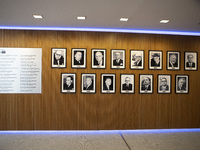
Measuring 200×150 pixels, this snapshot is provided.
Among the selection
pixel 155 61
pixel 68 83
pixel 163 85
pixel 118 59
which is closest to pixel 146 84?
pixel 163 85

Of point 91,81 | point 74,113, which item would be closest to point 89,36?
point 91,81

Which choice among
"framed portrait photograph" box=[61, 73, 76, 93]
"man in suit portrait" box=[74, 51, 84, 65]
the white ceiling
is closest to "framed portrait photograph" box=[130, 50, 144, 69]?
the white ceiling

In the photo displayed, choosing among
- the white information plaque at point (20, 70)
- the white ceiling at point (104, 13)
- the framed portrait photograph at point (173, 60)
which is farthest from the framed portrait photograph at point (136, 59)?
the white information plaque at point (20, 70)

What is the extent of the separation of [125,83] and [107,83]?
24.5 inches

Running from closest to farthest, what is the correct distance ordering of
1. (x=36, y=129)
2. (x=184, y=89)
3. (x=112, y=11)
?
(x=112, y=11), (x=36, y=129), (x=184, y=89)

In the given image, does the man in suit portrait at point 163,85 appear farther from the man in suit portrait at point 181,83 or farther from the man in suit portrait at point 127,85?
the man in suit portrait at point 127,85

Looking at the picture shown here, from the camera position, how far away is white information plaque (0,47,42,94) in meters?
5.29

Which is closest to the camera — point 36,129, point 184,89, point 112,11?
point 112,11

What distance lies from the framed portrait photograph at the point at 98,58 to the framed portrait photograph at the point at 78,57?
0.34 metres

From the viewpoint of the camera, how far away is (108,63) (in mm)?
5555

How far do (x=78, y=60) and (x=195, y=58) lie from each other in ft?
13.5

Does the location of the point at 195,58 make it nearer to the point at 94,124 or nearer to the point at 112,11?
the point at 112,11

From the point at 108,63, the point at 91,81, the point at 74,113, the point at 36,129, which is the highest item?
the point at 108,63

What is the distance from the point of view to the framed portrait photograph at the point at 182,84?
A: 570 cm
